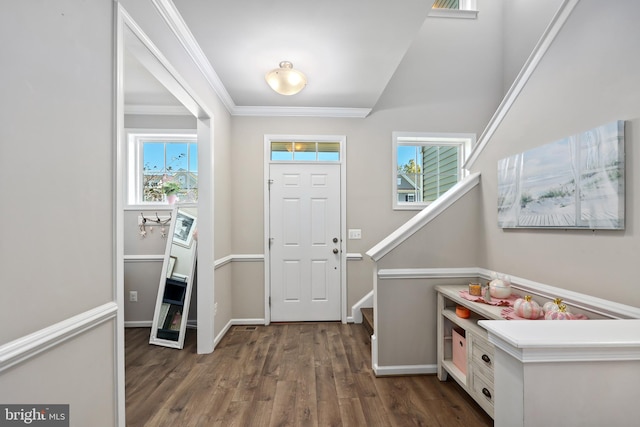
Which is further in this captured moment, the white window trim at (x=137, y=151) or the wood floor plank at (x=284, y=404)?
the white window trim at (x=137, y=151)

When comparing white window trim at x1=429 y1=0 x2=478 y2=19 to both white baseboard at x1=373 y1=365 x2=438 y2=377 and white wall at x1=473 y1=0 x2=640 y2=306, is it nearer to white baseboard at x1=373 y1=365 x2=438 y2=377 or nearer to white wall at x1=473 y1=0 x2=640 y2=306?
white wall at x1=473 y1=0 x2=640 y2=306

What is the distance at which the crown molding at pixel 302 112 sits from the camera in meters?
3.50

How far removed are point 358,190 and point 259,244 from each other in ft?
4.63

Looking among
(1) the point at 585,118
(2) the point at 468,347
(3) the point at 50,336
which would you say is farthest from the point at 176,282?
(1) the point at 585,118

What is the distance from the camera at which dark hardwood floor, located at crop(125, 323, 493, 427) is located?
184 centimetres

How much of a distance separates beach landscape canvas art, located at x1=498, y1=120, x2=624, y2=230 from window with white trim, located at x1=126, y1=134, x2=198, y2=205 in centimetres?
341

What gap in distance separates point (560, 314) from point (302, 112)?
3.10 m

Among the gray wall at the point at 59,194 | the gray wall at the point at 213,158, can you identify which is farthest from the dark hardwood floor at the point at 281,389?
the gray wall at the point at 59,194

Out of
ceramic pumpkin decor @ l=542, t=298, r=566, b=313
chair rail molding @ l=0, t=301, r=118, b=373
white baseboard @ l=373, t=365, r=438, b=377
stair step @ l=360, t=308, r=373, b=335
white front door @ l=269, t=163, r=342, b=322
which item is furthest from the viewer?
white front door @ l=269, t=163, r=342, b=322

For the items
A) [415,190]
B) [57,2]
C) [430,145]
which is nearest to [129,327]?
A: [57,2]

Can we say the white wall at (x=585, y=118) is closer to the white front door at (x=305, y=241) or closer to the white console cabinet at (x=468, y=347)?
the white console cabinet at (x=468, y=347)

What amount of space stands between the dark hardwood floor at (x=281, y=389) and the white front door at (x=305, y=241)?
0.59 meters

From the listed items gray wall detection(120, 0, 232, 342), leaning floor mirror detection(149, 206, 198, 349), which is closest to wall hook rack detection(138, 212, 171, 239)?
leaning floor mirror detection(149, 206, 198, 349)

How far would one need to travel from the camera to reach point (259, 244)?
3557mm
